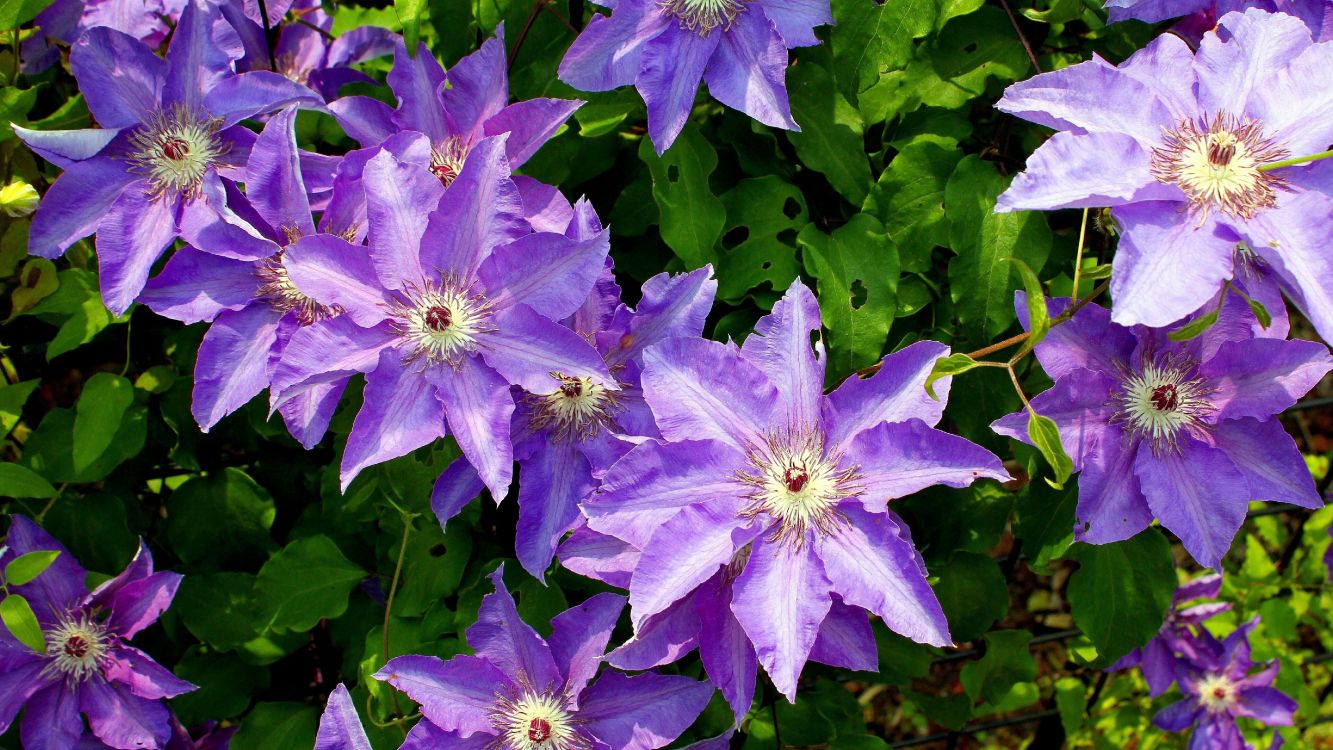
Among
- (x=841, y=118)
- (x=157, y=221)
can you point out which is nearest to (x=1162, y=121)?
(x=841, y=118)

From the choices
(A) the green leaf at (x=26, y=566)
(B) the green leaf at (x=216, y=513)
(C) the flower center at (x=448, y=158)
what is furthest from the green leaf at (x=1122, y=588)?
(A) the green leaf at (x=26, y=566)

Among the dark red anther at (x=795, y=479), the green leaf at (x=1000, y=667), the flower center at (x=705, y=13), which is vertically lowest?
the green leaf at (x=1000, y=667)

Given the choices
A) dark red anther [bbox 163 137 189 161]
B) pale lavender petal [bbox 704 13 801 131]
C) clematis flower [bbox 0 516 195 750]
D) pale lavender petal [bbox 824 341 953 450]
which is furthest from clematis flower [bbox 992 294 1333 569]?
clematis flower [bbox 0 516 195 750]

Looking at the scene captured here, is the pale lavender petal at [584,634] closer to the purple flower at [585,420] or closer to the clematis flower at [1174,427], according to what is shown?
the purple flower at [585,420]

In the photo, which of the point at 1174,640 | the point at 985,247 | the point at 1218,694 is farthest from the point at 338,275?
the point at 1218,694

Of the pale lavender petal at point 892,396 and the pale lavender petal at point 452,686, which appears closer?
the pale lavender petal at point 892,396

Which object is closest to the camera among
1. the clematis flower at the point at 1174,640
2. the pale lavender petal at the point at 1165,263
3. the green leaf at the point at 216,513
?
the pale lavender petal at the point at 1165,263
